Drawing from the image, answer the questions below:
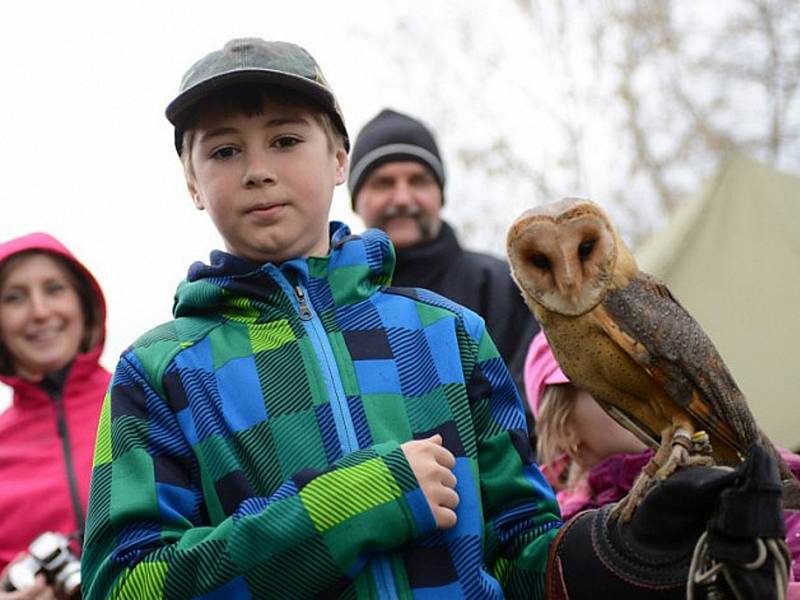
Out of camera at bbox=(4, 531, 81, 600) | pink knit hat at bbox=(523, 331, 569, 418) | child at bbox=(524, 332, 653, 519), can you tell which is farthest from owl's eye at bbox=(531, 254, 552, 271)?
camera at bbox=(4, 531, 81, 600)

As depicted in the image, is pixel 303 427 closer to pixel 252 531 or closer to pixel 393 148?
pixel 252 531

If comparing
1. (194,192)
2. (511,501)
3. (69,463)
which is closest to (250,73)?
(194,192)

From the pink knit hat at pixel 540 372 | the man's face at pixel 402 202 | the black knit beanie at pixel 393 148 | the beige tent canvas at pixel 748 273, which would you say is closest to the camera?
the pink knit hat at pixel 540 372

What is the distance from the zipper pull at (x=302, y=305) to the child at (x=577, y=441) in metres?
0.99

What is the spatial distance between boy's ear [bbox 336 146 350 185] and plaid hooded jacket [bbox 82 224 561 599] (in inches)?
6.6

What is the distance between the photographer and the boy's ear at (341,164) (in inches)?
80.3

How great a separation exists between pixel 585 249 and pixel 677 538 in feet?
1.48

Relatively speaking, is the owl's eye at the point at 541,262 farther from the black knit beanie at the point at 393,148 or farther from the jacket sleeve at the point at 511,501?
the black knit beanie at the point at 393,148

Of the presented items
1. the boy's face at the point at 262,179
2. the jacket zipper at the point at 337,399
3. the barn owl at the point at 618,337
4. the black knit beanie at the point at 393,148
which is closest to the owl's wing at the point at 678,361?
the barn owl at the point at 618,337

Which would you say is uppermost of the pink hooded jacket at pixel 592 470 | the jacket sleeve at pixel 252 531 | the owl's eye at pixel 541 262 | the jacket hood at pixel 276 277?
the jacket hood at pixel 276 277

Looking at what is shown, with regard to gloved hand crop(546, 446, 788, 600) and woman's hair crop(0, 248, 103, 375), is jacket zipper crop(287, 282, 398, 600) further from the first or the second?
woman's hair crop(0, 248, 103, 375)

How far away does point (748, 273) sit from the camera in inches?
173

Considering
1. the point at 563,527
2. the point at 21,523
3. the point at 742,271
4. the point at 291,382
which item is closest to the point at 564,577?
the point at 563,527

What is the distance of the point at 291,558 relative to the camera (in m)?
1.54
